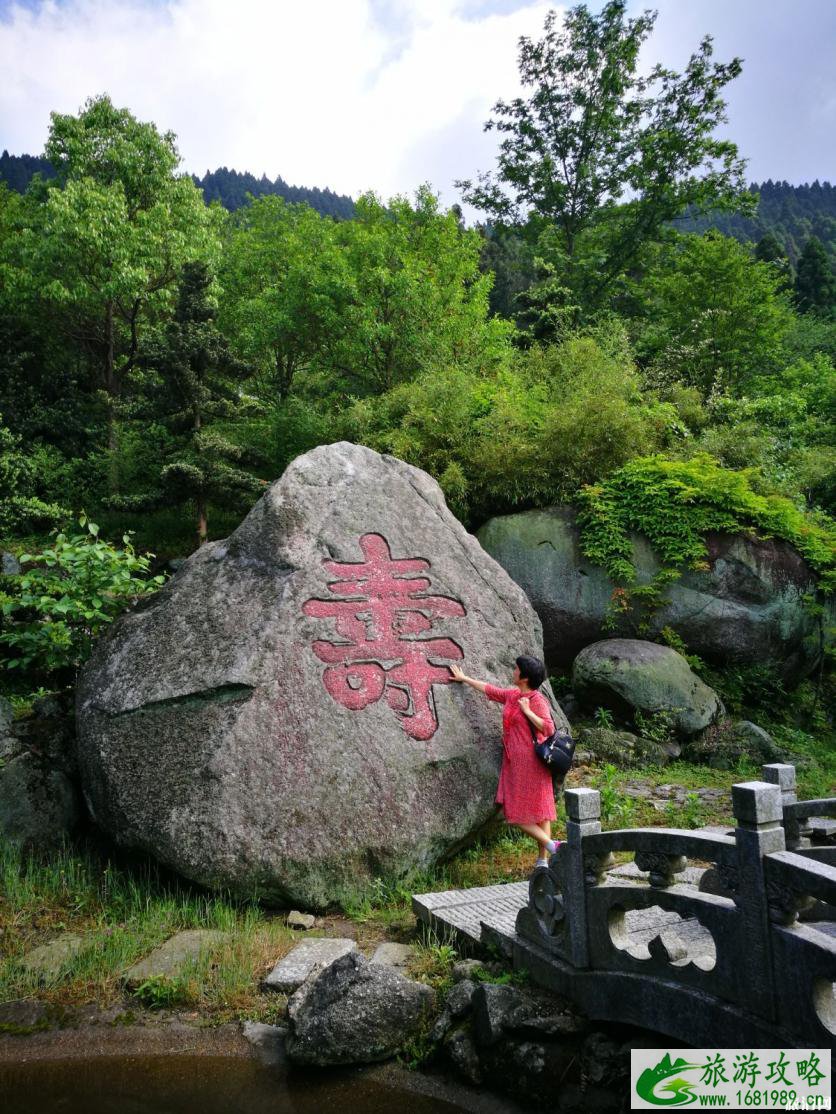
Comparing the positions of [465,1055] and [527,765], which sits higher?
[527,765]

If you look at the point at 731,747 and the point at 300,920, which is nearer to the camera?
the point at 300,920

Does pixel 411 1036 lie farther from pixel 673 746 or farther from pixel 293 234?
pixel 293 234

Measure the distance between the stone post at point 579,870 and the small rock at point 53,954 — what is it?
10.0 feet

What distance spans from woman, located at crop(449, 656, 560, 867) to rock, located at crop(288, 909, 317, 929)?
1529 millimetres

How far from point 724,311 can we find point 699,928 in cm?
1933

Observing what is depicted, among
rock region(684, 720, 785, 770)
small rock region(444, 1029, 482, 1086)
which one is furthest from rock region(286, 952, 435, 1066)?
rock region(684, 720, 785, 770)

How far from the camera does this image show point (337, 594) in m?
6.00

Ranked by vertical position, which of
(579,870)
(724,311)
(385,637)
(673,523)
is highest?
(724,311)

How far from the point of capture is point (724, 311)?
Answer: 20.3 m

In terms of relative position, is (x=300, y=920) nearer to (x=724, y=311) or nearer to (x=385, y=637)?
(x=385, y=637)

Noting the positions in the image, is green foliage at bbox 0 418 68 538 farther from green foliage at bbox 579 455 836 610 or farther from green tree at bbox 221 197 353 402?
green foliage at bbox 579 455 836 610

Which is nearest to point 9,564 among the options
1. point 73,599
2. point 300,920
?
point 73,599

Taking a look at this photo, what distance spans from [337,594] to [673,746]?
5.17 meters

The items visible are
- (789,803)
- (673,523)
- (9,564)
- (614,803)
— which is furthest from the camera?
(9,564)
